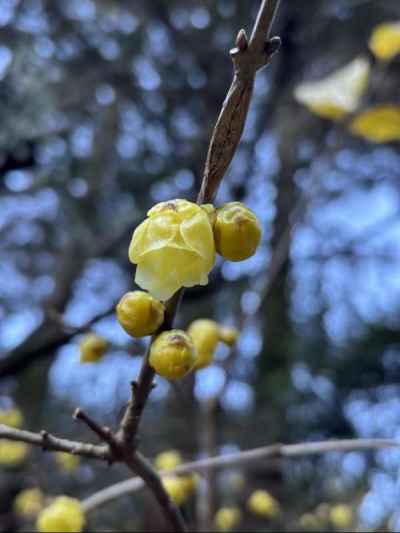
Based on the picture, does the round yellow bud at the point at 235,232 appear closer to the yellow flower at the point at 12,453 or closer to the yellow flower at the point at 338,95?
the yellow flower at the point at 338,95

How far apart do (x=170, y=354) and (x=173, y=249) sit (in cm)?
7

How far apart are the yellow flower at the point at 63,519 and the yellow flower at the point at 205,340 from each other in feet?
0.66

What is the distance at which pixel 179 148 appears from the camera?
Answer: 203cm

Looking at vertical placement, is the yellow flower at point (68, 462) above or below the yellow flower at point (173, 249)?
above

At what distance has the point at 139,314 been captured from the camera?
0.42 meters

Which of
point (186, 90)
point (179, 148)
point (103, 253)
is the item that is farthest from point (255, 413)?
point (186, 90)

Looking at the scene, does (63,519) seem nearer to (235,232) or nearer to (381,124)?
(235,232)

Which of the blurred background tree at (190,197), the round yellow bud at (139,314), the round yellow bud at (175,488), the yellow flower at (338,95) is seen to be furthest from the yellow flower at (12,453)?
the round yellow bud at (139,314)

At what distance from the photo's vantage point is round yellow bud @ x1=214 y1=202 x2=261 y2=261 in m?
0.39

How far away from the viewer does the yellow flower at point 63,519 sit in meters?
0.62

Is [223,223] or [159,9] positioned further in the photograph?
[159,9]

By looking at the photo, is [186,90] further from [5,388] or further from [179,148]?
[5,388]

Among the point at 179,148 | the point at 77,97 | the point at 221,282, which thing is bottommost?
the point at 221,282

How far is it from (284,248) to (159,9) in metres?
1.45
